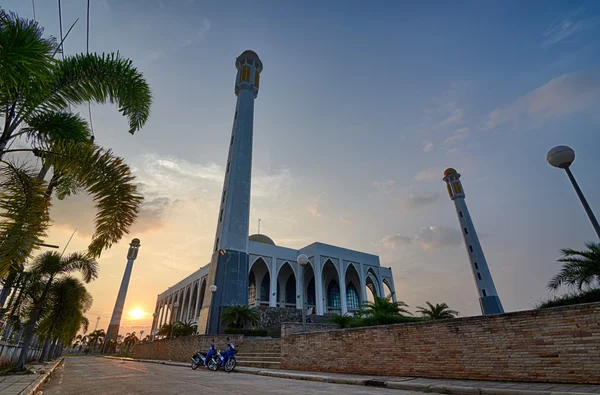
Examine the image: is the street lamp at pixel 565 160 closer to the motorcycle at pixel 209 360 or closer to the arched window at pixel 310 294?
the motorcycle at pixel 209 360

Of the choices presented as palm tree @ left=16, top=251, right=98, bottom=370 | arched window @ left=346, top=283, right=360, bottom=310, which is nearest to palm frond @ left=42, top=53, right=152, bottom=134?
palm tree @ left=16, top=251, right=98, bottom=370

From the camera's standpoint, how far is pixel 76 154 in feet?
14.1

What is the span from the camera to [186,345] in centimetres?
1722

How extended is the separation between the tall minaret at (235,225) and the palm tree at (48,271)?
735 cm

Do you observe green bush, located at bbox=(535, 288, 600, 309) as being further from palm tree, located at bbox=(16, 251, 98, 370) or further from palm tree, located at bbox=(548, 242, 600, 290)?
palm tree, located at bbox=(16, 251, 98, 370)

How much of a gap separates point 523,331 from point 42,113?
900 cm

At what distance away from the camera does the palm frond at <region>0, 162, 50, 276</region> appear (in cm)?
374

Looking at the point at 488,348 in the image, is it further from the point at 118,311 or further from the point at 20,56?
the point at 118,311

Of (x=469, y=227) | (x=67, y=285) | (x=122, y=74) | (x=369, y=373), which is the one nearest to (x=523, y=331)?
(x=369, y=373)

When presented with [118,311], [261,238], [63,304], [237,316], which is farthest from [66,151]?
[118,311]

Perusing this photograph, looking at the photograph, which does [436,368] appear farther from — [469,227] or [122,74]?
[469,227]

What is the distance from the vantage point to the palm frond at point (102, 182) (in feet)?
14.1

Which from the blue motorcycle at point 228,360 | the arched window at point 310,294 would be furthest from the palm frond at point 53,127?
the arched window at point 310,294

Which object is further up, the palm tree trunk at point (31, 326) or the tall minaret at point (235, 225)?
the tall minaret at point (235, 225)
